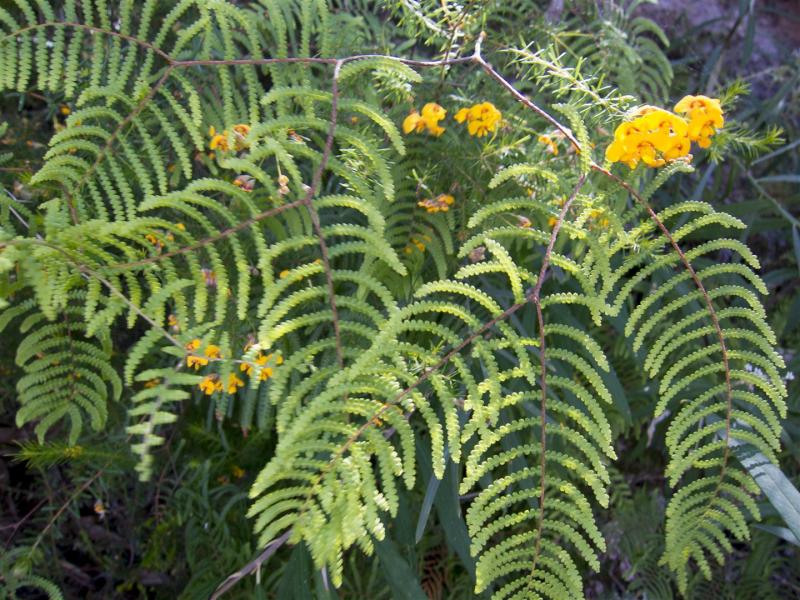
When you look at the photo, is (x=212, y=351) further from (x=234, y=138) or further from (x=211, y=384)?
(x=234, y=138)

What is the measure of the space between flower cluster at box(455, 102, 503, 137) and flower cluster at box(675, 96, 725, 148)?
0.31 metres

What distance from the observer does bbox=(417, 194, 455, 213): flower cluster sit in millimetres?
1305

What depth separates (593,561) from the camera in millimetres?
1054

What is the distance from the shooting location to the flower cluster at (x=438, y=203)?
1305 mm

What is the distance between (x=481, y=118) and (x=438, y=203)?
17 centimetres

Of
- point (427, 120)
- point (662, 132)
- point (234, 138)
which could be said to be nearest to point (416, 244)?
point (427, 120)

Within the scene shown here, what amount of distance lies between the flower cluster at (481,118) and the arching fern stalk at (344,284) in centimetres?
6

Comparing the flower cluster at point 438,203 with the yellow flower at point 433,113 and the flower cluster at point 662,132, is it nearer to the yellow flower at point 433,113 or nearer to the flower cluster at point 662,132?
the yellow flower at point 433,113

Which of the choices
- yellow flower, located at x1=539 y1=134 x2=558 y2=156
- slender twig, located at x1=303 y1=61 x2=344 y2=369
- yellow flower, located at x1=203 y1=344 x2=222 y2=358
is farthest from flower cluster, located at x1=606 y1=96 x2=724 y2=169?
yellow flower, located at x1=203 y1=344 x2=222 y2=358

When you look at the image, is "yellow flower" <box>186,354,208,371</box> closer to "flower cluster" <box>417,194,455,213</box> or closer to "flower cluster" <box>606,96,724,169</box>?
"flower cluster" <box>417,194,455,213</box>

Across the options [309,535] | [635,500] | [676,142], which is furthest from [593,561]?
[635,500]

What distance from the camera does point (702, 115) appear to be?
1133 mm

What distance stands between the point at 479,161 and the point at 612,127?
257 mm

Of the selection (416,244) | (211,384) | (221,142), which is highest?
(221,142)
